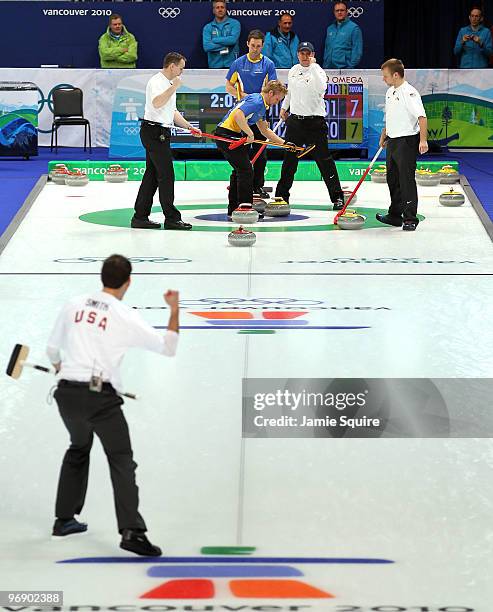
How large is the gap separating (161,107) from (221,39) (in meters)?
10.5

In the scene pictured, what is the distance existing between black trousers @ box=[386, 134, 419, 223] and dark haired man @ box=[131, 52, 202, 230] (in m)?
2.33

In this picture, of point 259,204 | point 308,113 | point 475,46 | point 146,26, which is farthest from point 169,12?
point 259,204

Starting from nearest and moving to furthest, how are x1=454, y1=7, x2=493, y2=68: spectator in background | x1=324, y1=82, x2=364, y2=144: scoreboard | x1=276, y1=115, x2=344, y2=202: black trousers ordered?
1. x1=276, y1=115, x2=344, y2=202: black trousers
2. x1=324, y1=82, x2=364, y2=144: scoreboard
3. x1=454, y1=7, x2=493, y2=68: spectator in background

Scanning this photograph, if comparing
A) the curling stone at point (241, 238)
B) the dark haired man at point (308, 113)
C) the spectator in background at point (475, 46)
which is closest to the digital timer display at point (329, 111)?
the spectator in background at point (475, 46)

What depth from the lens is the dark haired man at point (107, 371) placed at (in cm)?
503

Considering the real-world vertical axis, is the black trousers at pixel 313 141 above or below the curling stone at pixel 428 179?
above

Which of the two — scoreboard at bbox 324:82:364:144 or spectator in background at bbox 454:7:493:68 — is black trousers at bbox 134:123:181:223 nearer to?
scoreboard at bbox 324:82:364:144

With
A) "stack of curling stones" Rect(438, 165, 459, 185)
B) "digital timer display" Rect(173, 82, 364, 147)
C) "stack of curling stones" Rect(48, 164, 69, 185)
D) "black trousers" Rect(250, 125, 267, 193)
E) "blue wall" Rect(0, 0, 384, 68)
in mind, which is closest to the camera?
"black trousers" Rect(250, 125, 267, 193)

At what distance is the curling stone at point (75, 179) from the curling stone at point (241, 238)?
634cm

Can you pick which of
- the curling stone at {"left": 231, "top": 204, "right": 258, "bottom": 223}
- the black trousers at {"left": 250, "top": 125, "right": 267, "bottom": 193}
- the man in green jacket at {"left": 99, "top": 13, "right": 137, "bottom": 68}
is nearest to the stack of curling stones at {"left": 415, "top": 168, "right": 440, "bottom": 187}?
the black trousers at {"left": 250, "top": 125, "right": 267, "bottom": 193}

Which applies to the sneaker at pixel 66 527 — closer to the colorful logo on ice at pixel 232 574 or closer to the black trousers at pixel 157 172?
the colorful logo on ice at pixel 232 574

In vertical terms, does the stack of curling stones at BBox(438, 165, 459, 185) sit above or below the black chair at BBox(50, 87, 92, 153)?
below

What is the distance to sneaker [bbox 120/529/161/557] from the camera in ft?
16.6

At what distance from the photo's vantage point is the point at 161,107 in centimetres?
1327
